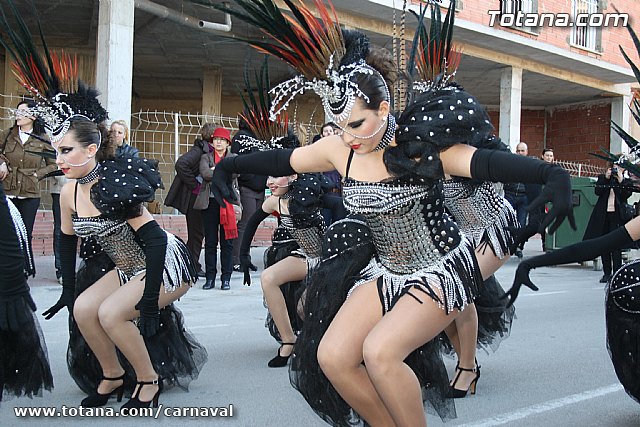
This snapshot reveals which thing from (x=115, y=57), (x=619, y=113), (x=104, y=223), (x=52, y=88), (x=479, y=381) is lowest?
(x=479, y=381)

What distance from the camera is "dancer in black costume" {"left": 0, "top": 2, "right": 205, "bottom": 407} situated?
4328 millimetres

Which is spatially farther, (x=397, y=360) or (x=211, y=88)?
(x=211, y=88)

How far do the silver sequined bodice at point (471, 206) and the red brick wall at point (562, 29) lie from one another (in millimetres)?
10674

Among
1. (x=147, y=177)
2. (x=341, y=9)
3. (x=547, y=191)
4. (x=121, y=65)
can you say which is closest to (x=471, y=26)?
(x=341, y=9)

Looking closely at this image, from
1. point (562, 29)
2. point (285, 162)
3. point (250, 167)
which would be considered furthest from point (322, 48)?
point (562, 29)

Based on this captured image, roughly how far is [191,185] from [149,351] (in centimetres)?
485

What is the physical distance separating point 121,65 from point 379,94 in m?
8.49

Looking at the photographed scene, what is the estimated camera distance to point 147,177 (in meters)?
4.50

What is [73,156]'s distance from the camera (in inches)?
174

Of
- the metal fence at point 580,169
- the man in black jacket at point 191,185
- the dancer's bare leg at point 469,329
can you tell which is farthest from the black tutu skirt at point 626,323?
the metal fence at point 580,169

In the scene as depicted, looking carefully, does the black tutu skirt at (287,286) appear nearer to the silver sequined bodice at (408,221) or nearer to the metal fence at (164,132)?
the silver sequined bodice at (408,221)

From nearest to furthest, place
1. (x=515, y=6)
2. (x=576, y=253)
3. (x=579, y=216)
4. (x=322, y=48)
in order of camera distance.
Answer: (x=322, y=48), (x=576, y=253), (x=579, y=216), (x=515, y=6)

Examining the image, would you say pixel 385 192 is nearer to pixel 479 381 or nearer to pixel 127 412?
pixel 127 412

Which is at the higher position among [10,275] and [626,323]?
[10,275]
